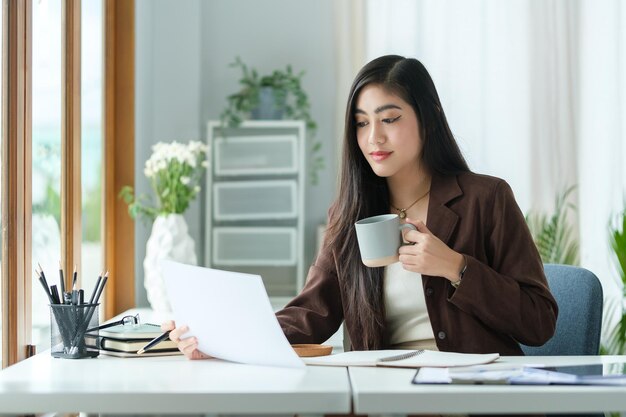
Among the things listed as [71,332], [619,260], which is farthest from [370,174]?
[619,260]

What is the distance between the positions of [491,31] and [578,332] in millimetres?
2009

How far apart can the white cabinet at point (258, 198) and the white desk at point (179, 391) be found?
2239 mm

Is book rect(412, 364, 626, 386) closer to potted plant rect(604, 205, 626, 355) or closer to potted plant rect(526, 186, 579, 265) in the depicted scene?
potted plant rect(604, 205, 626, 355)

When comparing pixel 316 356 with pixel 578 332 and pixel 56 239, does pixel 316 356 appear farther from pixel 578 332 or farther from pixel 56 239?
pixel 56 239

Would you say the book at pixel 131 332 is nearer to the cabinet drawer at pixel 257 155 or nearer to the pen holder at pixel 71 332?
the pen holder at pixel 71 332

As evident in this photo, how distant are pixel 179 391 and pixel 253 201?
2.52 m

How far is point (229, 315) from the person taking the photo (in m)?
1.40

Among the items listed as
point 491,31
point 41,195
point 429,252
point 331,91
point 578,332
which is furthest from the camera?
point 331,91

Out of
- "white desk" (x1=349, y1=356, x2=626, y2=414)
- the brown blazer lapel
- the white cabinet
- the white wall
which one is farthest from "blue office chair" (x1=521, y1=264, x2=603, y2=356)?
the white wall

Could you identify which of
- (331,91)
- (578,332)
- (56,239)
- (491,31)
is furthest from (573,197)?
(56,239)

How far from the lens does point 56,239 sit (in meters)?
2.50

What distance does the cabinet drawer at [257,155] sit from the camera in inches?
141

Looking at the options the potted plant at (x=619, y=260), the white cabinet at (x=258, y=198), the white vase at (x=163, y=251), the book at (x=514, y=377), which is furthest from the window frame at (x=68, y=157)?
the potted plant at (x=619, y=260)

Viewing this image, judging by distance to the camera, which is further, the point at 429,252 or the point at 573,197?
the point at 573,197
